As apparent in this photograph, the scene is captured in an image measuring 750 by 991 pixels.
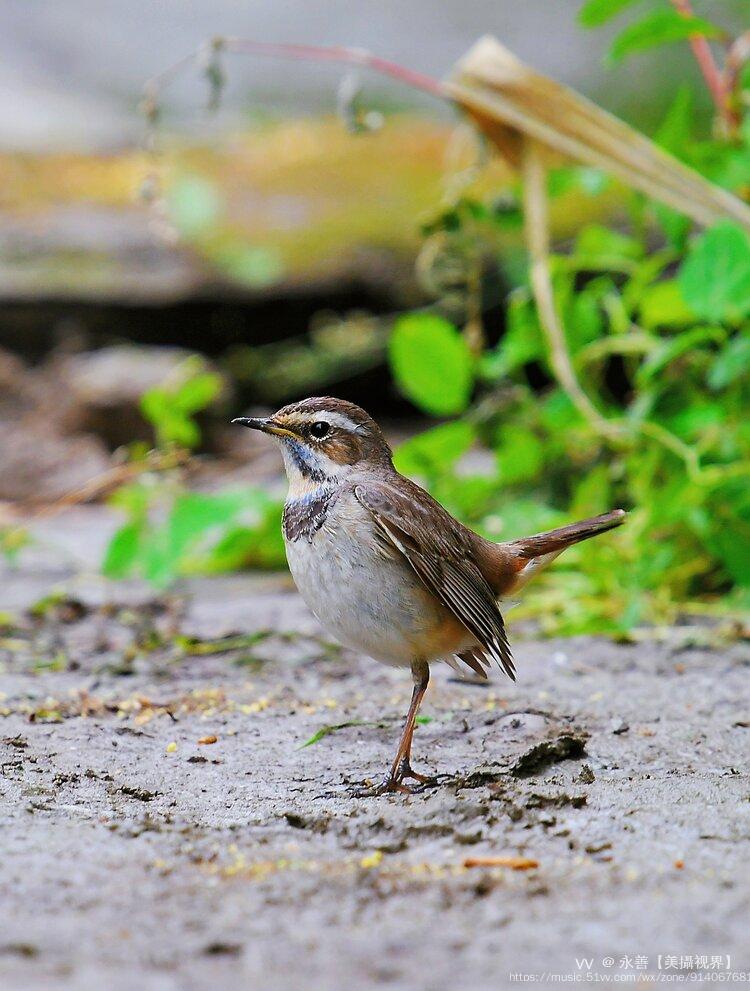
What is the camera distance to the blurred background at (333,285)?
17.6 feet

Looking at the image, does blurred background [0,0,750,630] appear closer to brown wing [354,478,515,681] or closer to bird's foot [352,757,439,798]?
brown wing [354,478,515,681]

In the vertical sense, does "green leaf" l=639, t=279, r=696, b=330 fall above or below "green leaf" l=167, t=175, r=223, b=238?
below

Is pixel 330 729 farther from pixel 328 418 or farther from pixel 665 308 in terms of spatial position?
pixel 665 308

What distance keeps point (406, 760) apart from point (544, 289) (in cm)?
293

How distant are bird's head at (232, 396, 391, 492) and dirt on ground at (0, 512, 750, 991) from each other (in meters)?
0.82

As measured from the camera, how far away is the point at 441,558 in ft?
11.8

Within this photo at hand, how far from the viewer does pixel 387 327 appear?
852cm

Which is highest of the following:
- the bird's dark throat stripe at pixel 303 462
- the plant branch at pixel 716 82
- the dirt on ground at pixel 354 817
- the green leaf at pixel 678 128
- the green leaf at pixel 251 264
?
the green leaf at pixel 251 264

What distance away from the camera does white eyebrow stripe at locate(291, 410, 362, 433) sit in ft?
12.7

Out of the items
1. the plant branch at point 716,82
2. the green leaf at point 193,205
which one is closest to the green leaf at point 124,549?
the plant branch at point 716,82

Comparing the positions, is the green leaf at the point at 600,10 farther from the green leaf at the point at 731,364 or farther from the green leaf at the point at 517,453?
the green leaf at the point at 517,453

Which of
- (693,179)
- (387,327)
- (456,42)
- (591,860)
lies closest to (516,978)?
(591,860)

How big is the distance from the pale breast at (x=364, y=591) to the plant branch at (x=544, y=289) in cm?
198

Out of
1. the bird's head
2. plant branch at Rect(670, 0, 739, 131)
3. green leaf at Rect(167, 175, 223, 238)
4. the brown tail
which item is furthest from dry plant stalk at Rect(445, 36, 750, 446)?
green leaf at Rect(167, 175, 223, 238)
